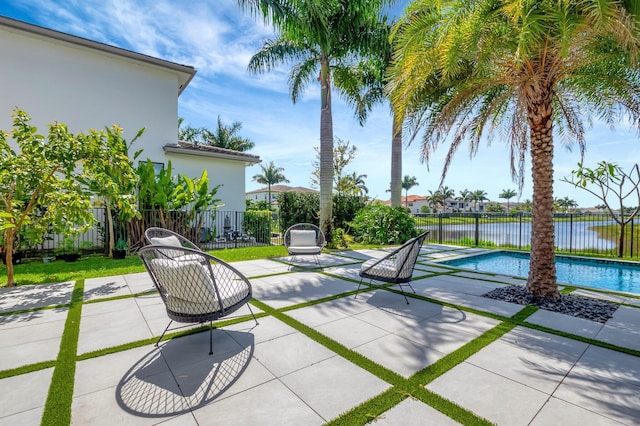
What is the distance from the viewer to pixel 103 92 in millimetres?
12469

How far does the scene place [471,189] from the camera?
91.6m

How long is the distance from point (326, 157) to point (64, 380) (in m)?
10.4

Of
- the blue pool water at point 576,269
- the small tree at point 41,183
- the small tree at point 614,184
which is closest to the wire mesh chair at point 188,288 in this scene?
the small tree at point 41,183

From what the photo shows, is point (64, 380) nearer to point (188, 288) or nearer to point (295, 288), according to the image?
point (188, 288)

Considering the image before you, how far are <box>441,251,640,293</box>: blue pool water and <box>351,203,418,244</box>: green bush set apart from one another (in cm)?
326

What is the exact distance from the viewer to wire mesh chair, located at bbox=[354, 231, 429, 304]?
4.96 metres

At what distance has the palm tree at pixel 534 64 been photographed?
13.5 ft

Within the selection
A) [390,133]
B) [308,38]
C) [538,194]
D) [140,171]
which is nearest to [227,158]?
[140,171]

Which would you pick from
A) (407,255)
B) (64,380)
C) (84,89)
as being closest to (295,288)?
(407,255)

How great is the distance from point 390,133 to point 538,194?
368 inches

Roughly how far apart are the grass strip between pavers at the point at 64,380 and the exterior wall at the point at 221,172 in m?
10.7

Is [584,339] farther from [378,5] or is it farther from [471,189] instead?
[471,189]

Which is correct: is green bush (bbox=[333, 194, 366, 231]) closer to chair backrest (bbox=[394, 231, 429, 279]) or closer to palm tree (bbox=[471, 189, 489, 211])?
chair backrest (bbox=[394, 231, 429, 279])

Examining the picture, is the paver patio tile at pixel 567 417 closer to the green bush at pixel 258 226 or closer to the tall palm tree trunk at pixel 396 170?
the tall palm tree trunk at pixel 396 170
